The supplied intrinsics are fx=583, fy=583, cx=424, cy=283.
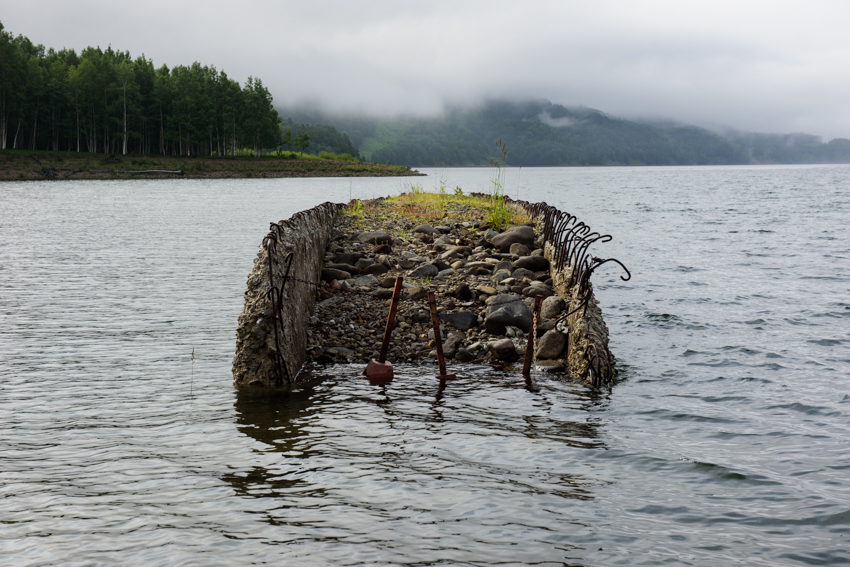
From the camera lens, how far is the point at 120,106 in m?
97.4

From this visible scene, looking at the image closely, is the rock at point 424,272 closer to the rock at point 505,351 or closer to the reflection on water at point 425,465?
the rock at point 505,351

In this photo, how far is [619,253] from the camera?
2452cm

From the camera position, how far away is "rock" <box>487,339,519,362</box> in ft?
32.3

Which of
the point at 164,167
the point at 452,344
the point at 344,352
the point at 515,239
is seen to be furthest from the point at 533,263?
the point at 164,167

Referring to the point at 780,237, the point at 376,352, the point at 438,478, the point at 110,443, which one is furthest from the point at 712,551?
the point at 780,237

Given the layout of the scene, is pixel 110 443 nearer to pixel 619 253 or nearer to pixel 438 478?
pixel 438 478

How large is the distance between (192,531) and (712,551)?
401 centimetres

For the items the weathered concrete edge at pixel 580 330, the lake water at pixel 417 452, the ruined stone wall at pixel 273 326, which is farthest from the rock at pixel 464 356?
the ruined stone wall at pixel 273 326

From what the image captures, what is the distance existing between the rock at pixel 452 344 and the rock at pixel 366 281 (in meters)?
3.39

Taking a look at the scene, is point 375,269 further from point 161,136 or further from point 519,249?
point 161,136

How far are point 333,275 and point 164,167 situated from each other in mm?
92513

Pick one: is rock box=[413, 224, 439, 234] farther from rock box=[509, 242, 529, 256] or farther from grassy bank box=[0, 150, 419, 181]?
grassy bank box=[0, 150, 419, 181]

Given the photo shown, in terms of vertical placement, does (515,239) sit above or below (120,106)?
below

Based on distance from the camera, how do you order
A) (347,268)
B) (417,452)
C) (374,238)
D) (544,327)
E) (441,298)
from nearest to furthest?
(417,452), (544,327), (441,298), (347,268), (374,238)
